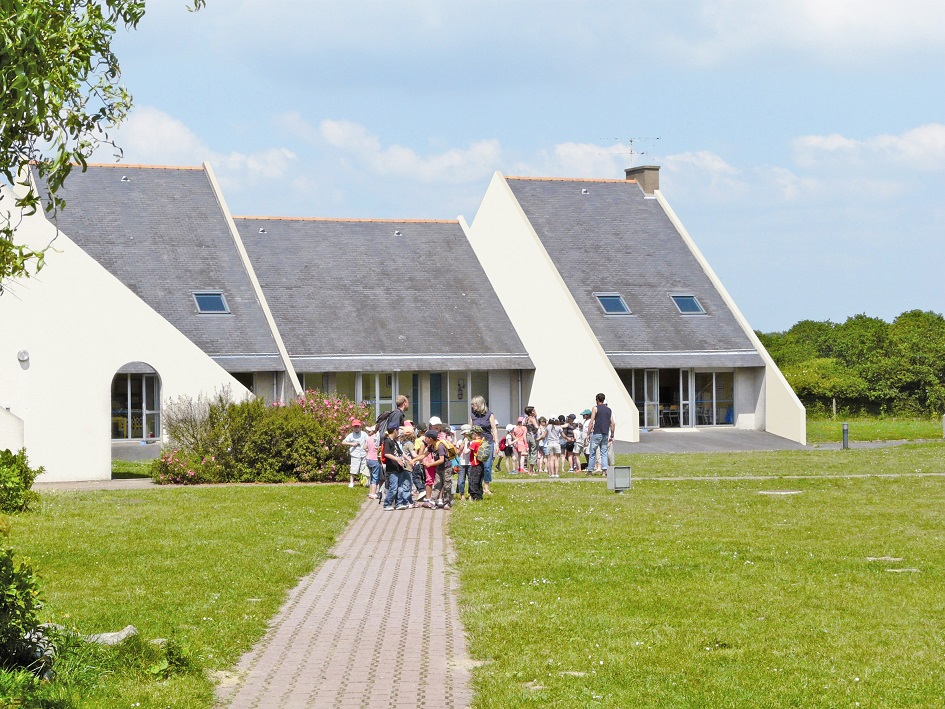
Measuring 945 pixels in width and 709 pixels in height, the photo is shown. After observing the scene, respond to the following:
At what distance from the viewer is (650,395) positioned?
142 feet

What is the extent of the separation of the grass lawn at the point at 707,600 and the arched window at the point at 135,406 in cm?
1862

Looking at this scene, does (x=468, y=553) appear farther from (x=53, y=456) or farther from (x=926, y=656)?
(x=53, y=456)

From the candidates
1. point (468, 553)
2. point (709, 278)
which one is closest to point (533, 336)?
point (709, 278)

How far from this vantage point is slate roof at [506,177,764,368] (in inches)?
1657

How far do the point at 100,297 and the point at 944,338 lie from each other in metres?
41.3

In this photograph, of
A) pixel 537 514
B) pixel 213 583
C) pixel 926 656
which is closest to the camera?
pixel 926 656

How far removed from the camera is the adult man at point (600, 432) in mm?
27312

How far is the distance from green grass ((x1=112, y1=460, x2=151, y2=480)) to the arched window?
4.88 meters

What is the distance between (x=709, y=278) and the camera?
1809 inches

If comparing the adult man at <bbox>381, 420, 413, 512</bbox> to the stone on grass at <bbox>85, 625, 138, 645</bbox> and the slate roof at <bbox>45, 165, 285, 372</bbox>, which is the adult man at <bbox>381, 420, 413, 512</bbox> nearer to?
the stone on grass at <bbox>85, 625, 138, 645</bbox>

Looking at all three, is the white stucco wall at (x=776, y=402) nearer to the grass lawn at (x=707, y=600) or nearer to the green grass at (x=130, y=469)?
the grass lawn at (x=707, y=600)

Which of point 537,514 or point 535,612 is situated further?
point 537,514

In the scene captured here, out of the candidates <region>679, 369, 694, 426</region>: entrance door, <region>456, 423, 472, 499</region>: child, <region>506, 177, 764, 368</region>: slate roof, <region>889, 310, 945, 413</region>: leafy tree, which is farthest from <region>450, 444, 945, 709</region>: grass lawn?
<region>889, 310, 945, 413</region>: leafy tree

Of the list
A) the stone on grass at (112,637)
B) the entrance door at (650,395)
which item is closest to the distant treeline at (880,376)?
the entrance door at (650,395)
